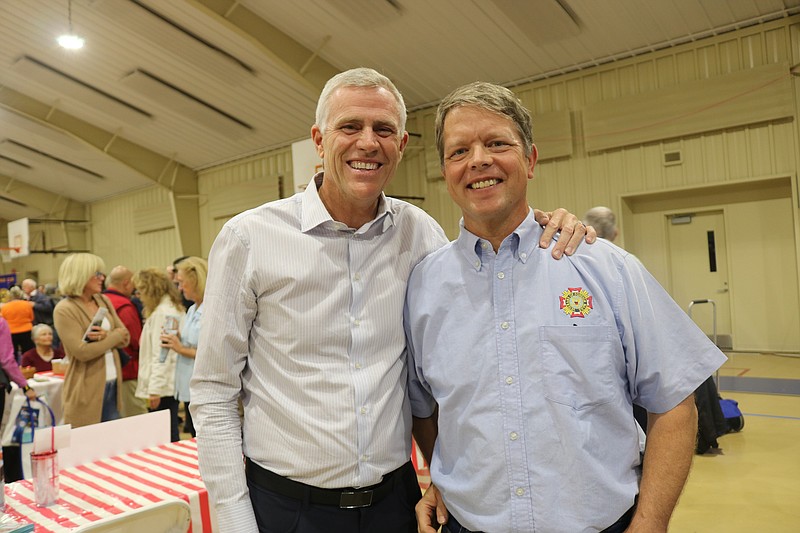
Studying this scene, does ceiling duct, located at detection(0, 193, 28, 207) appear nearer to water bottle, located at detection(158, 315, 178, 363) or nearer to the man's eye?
water bottle, located at detection(158, 315, 178, 363)

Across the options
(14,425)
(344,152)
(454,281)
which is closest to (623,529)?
(454,281)

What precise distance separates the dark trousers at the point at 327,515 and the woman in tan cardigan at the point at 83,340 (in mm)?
3143

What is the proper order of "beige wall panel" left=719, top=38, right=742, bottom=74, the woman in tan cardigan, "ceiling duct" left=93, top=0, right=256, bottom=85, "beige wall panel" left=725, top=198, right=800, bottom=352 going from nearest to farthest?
the woman in tan cardigan, "beige wall panel" left=719, top=38, right=742, bottom=74, "beige wall panel" left=725, top=198, right=800, bottom=352, "ceiling duct" left=93, top=0, right=256, bottom=85

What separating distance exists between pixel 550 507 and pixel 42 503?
72.5 inches

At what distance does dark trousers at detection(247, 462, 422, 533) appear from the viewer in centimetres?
150

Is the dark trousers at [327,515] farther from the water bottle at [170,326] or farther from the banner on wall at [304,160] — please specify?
the banner on wall at [304,160]

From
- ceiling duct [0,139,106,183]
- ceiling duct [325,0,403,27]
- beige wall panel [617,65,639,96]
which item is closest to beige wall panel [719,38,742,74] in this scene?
beige wall panel [617,65,639,96]

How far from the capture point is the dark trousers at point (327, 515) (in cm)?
150

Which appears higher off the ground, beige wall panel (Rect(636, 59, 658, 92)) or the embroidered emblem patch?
beige wall panel (Rect(636, 59, 658, 92))

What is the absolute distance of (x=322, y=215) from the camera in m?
1.61

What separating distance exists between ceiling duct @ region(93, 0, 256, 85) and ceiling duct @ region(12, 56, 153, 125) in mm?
3062

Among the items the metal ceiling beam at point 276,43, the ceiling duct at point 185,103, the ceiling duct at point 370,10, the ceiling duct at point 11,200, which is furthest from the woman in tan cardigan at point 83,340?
the ceiling duct at point 11,200

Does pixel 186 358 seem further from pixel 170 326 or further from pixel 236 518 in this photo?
pixel 236 518

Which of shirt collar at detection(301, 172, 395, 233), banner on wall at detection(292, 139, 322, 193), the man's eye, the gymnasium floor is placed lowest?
the gymnasium floor
